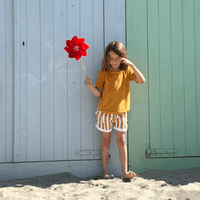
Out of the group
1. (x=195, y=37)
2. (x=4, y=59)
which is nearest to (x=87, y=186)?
(x=4, y=59)

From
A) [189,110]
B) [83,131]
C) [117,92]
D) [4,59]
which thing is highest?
[4,59]

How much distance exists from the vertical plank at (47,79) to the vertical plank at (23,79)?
20 centimetres

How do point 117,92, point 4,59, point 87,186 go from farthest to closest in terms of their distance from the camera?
1. point 4,59
2. point 117,92
3. point 87,186

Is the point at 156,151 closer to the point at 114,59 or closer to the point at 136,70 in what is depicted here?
the point at 136,70

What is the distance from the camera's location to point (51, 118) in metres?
2.91

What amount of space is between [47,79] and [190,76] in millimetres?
1825

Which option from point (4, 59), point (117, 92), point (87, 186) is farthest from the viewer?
point (4, 59)

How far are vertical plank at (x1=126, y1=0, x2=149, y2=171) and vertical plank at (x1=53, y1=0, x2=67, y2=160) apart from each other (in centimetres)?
81

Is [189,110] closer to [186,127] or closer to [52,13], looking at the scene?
[186,127]

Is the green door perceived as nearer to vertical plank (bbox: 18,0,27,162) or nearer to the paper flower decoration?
the paper flower decoration

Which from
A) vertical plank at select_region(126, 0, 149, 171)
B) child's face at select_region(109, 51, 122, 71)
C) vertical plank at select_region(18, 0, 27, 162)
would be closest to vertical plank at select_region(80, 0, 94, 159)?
child's face at select_region(109, 51, 122, 71)

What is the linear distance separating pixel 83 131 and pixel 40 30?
134 cm

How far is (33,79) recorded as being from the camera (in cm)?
289

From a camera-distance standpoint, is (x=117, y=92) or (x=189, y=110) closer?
(x=117, y=92)
